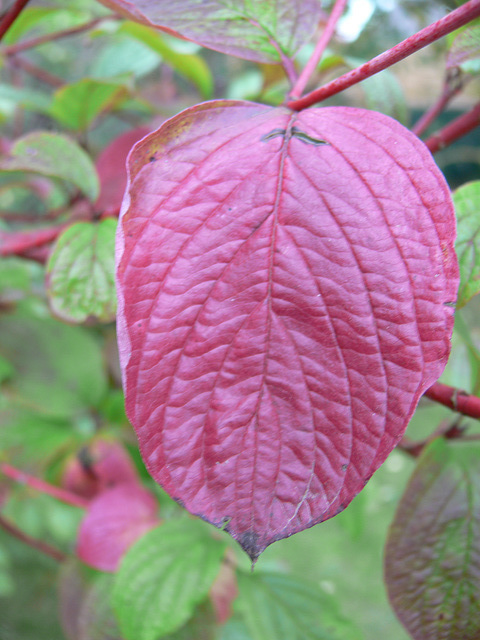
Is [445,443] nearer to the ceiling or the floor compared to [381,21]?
nearer to the floor

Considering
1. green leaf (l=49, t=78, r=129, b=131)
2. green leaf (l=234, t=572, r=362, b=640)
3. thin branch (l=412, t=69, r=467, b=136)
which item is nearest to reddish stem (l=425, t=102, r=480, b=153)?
thin branch (l=412, t=69, r=467, b=136)

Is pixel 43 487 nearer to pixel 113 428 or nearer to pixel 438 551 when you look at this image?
pixel 113 428

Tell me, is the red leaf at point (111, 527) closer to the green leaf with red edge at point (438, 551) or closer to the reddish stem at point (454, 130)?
the green leaf with red edge at point (438, 551)

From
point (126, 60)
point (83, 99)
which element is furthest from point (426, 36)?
point (126, 60)

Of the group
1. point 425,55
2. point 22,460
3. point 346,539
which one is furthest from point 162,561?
point 425,55

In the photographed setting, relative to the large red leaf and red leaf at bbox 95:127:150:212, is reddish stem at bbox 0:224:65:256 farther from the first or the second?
the large red leaf

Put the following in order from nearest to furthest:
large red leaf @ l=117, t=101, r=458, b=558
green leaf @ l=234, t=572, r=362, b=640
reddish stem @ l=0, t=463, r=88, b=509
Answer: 1. large red leaf @ l=117, t=101, r=458, b=558
2. green leaf @ l=234, t=572, r=362, b=640
3. reddish stem @ l=0, t=463, r=88, b=509

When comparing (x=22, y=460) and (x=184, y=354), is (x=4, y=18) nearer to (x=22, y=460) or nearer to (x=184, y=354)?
(x=184, y=354)
